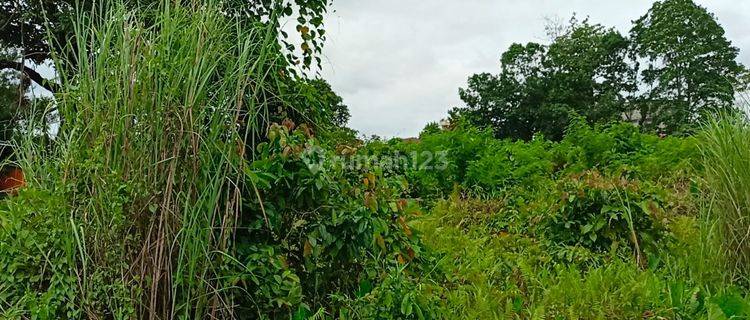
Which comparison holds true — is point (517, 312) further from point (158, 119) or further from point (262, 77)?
point (158, 119)

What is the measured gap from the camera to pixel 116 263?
5.61 feet

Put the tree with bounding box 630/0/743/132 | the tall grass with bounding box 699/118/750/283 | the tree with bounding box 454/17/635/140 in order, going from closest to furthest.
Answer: the tall grass with bounding box 699/118/750/283 < the tree with bounding box 630/0/743/132 < the tree with bounding box 454/17/635/140

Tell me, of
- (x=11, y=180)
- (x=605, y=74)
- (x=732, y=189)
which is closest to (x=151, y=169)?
(x=11, y=180)

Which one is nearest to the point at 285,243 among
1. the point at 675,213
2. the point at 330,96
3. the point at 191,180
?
the point at 191,180

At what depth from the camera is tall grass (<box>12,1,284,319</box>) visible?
→ 169 centimetres

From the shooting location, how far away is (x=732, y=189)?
266cm

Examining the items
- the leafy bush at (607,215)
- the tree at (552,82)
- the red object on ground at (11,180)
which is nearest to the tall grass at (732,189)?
the leafy bush at (607,215)

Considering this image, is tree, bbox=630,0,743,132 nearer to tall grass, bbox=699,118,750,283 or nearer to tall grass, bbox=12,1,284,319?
tall grass, bbox=699,118,750,283

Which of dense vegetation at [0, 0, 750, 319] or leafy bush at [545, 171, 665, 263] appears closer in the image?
dense vegetation at [0, 0, 750, 319]

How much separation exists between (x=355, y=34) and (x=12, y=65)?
717 centimetres

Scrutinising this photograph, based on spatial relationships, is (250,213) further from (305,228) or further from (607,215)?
(607,215)

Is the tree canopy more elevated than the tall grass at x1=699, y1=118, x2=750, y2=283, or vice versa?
the tree canopy

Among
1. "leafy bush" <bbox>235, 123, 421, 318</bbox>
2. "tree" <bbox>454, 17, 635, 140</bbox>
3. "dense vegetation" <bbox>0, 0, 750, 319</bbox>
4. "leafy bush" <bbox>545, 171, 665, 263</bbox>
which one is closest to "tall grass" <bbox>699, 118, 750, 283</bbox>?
"dense vegetation" <bbox>0, 0, 750, 319</bbox>

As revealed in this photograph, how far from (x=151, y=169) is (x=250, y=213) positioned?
40 centimetres
